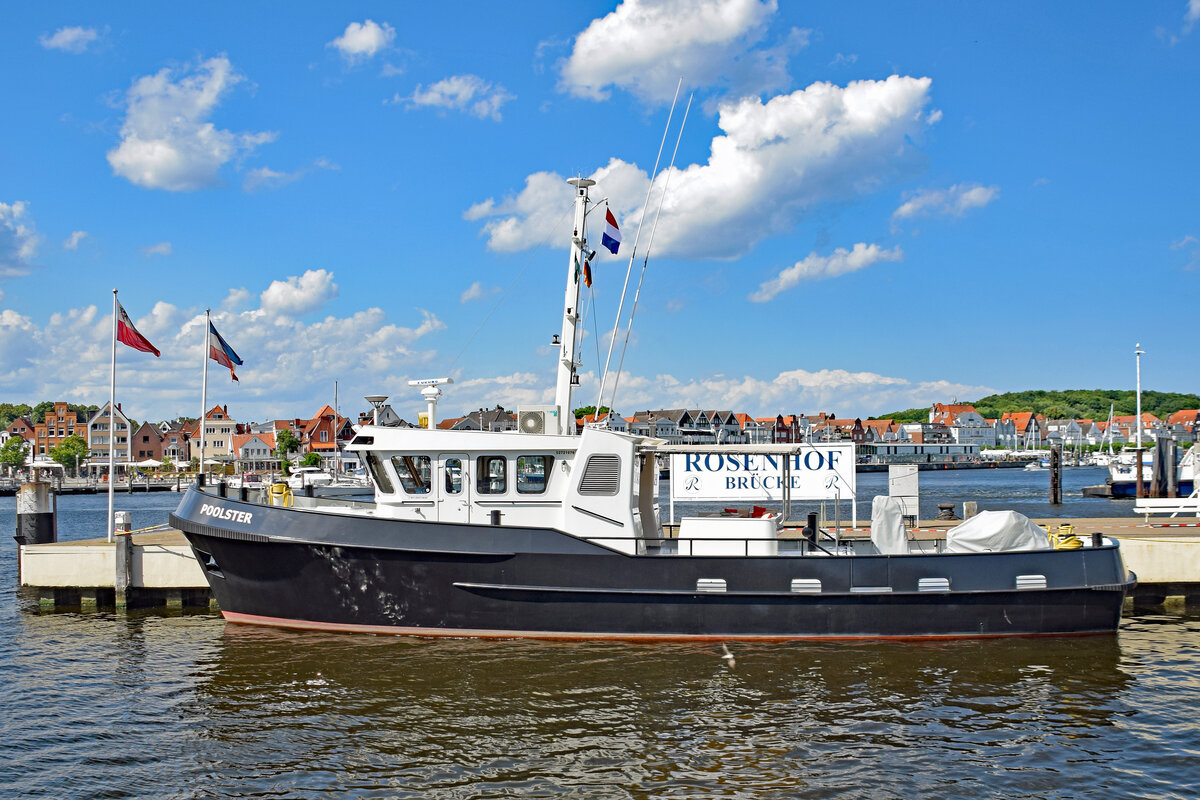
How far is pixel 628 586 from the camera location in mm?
10695

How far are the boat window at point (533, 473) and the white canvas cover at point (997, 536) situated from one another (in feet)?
17.8

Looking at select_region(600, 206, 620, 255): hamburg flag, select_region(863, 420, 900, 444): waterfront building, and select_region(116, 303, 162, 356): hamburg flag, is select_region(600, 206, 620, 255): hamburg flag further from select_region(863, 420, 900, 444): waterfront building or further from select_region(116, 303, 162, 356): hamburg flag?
select_region(863, 420, 900, 444): waterfront building

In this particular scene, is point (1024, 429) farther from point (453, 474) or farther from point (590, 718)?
point (590, 718)

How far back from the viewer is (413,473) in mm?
11422

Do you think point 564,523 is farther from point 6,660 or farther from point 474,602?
point 6,660

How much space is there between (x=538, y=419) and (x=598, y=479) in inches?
53.0

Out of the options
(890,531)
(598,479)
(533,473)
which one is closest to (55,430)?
(533,473)

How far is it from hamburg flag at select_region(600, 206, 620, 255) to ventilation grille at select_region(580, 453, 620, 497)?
3140 millimetres

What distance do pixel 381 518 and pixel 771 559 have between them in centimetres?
498

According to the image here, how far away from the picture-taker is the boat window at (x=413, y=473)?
1140cm

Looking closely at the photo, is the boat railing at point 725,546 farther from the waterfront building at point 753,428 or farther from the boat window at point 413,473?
the waterfront building at point 753,428

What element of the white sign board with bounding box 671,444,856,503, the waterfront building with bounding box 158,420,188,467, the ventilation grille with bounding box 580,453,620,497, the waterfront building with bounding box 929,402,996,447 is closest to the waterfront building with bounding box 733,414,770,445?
the waterfront building with bounding box 929,402,996,447

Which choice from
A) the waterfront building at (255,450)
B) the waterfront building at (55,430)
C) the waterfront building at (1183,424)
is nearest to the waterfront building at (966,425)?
the waterfront building at (1183,424)

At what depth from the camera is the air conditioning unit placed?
11.7m
